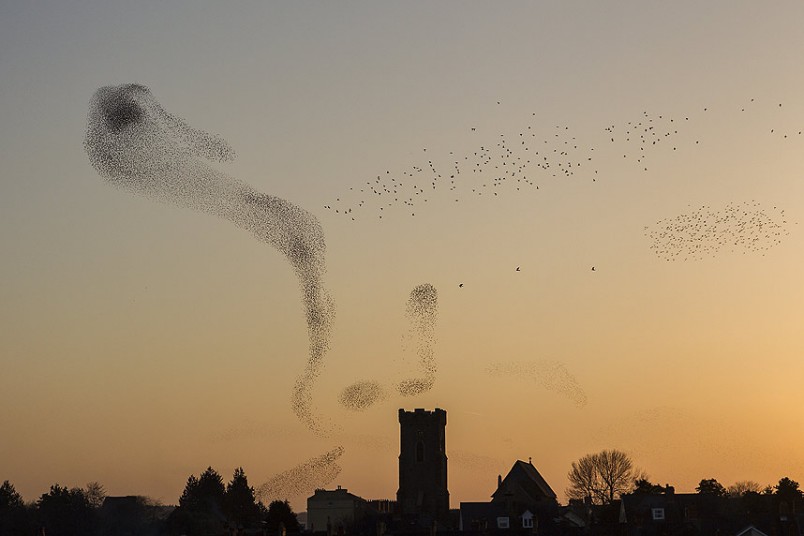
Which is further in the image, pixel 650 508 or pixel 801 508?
pixel 650 508

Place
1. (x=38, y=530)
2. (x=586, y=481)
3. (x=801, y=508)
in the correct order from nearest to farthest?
(x=801, y=508)
(x=38, y=530)
(x=586, y=481)

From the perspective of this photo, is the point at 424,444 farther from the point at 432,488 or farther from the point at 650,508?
the point at 650,508

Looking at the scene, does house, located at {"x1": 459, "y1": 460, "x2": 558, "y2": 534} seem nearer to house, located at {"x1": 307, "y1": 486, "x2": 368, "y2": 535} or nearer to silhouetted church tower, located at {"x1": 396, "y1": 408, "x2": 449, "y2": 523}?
silhouetted church tower, located at {"x1": 396, "y1": 408, "x2": 449, "y2": 523}

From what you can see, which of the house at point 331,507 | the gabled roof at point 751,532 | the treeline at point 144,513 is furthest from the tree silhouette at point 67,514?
the gabled roof at point 751,532

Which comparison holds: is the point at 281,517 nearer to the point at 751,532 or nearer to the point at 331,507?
the point at 331,507

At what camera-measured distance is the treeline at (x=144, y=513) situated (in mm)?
145750

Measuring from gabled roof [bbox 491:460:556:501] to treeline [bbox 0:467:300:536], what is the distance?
3276 cm

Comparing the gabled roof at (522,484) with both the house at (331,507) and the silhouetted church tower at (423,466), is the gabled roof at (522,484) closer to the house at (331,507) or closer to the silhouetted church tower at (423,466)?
the silhouetted church tower at (423,466)

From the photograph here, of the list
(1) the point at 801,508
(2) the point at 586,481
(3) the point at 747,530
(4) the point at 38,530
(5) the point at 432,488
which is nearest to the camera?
(3) the point at 747,530

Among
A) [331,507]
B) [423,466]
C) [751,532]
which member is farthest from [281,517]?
[751,532]

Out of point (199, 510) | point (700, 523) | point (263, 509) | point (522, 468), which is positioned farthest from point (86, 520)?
point (700, 523)

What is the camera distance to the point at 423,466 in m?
166

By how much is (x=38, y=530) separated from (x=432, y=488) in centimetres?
5263

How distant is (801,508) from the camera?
126375 mm
